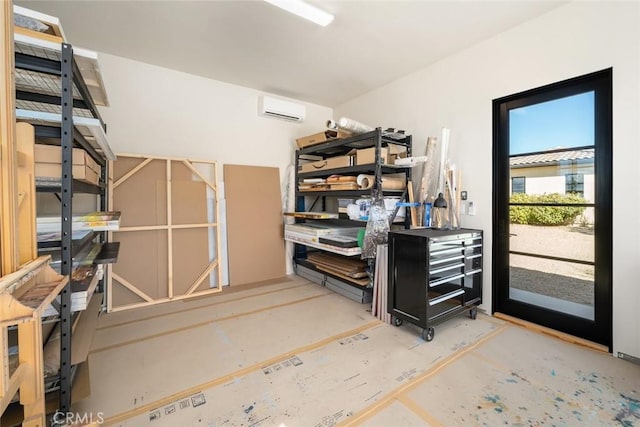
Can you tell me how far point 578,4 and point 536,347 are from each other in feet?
8.96

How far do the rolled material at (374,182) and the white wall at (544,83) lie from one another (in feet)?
1.82

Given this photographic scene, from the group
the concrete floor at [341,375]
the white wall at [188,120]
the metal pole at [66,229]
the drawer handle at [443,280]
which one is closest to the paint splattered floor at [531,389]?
the concrete floor at [341,375]

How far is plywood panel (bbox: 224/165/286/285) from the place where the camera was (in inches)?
144

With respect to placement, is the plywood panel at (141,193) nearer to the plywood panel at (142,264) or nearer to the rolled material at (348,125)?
the plywood panel at (142,264)

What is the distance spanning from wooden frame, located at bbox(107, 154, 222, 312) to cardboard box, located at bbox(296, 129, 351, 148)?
1252 millimetres

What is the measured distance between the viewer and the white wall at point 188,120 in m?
3.09

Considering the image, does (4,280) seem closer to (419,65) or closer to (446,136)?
Result: (446,136)

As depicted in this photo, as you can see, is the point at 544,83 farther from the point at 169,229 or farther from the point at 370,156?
the point at 169,229

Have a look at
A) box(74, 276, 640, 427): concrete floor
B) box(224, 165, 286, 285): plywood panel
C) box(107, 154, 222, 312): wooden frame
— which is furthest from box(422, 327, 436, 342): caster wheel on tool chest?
box(107, 154, 222, 312): wooden frame

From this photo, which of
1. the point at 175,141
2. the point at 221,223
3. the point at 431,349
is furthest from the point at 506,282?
the point at 175,141

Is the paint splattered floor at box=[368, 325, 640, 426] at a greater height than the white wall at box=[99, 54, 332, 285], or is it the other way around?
the white wall at box=[99, 54, 332, 285]

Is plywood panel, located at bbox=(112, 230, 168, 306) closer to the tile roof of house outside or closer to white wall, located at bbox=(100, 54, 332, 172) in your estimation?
white wall, located at bbox=(100, 54, 332, 172)

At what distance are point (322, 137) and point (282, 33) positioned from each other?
1303mm
